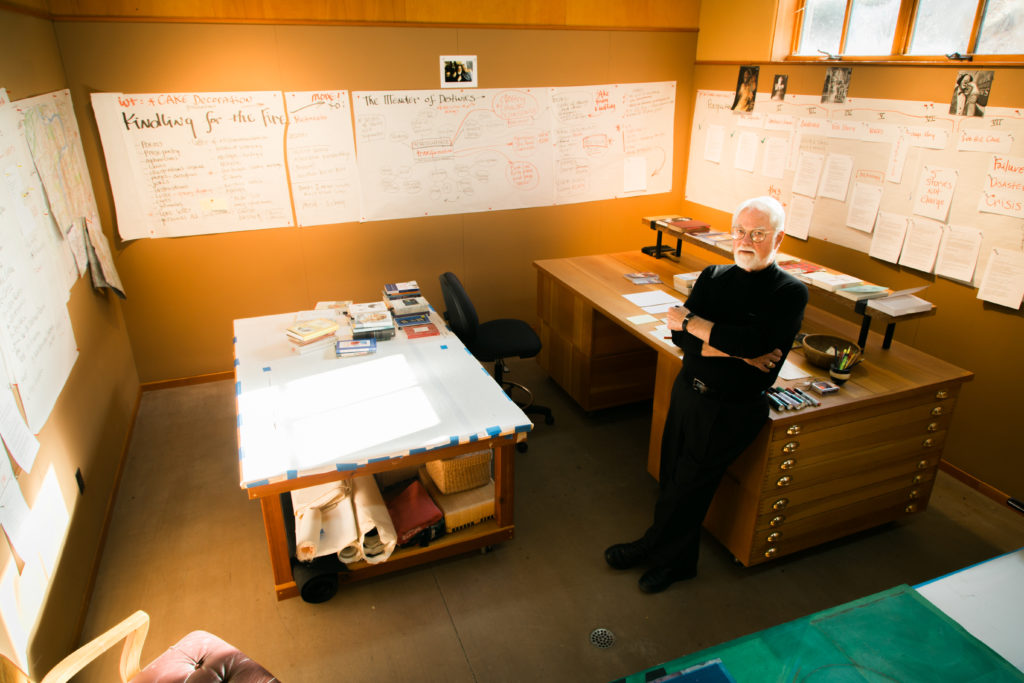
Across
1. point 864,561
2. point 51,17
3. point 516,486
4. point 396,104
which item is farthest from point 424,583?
point 51,17

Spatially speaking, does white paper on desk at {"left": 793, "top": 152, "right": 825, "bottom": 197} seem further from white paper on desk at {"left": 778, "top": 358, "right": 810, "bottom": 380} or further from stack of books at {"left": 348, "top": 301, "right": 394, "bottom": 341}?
stack of books at {"left": 348, "top": 301, "right": 394, "bottom": 341}

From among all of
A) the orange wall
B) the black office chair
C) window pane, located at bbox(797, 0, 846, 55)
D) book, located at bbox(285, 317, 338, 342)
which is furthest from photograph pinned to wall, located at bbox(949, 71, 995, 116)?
the orange wall

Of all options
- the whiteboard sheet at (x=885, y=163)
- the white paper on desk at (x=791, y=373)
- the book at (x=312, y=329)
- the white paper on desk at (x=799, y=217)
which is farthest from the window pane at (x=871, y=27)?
the book at (x=312, y=329)

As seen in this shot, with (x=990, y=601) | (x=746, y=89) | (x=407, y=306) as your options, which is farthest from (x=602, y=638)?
(x=746, y=89)

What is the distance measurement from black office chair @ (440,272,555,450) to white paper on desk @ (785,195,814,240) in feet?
6.43

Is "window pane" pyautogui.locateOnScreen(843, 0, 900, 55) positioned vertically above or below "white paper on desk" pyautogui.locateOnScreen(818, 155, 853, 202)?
above

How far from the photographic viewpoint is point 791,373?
285 centimetres

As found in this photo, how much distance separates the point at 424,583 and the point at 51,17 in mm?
3753

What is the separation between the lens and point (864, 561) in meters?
2.93

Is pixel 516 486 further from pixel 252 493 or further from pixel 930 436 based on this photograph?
pixel 930 436

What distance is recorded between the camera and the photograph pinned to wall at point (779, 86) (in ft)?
13.9

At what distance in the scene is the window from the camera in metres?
3.06

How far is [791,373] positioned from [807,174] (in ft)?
6.41

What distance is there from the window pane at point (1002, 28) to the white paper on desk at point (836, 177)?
2.80 feet
